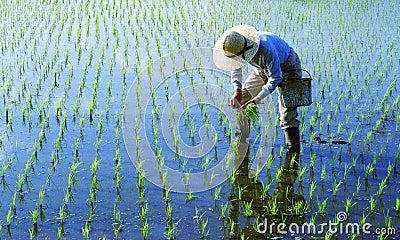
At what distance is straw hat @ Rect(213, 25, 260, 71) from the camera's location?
367 centimetres

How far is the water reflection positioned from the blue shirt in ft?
1.74

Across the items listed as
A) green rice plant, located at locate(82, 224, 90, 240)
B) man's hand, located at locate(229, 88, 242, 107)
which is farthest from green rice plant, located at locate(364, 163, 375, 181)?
green rice plant, located at locate(82, 224, 90, 240)

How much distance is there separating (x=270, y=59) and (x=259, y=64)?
11cm

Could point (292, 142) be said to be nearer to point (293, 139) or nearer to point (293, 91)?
point (293, 139)

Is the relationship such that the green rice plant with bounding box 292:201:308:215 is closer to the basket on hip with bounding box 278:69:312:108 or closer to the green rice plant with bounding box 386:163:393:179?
the green rice plant with bounding box 386:163:393:179

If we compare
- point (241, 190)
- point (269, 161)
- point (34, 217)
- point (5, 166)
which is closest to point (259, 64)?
point (269, 161)

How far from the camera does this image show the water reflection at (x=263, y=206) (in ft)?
10.8

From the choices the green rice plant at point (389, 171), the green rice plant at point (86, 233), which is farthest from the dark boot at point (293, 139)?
the green rice plant at point (86, 233)

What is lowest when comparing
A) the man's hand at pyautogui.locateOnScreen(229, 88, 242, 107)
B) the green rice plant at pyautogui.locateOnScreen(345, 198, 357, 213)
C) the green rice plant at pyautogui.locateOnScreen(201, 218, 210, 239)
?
the green rice plant at pyautogui.locateOnScreen(201, 218, 210, 239)

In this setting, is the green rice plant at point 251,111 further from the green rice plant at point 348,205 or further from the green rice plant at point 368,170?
the green rice plant at point 348,205

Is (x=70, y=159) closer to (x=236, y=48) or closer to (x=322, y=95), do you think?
(x=236, y=48)

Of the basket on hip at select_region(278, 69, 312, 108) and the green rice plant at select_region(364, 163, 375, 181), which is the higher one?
the basket on hip at select_region(278, 69, 312, 108)

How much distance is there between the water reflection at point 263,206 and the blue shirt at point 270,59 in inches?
20.8

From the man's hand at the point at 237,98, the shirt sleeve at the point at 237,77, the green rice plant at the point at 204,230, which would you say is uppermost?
the shirt sleeve at the point at 237,77
